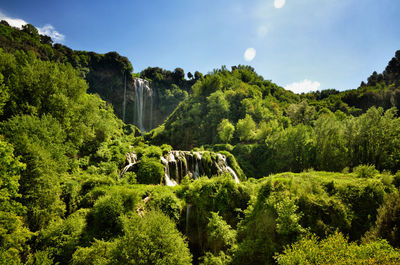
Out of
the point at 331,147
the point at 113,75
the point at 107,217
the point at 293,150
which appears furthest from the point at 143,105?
the point at 331,147

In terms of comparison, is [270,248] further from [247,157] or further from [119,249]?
[247,157]

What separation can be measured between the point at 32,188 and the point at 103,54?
71.8 metres

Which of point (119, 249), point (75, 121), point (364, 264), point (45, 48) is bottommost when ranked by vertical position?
point (119, 249)

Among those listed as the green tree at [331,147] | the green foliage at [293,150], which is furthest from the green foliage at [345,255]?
the green foliage at [293,150]

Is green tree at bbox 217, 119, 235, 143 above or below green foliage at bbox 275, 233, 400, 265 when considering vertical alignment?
above

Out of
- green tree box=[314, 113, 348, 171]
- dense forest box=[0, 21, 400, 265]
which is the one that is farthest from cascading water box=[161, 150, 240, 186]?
green tree box=[314, 113, 348, 171]

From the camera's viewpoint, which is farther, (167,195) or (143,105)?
(143,105)

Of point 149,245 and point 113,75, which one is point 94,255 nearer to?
point 149,245

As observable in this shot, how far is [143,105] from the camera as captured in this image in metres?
74.9

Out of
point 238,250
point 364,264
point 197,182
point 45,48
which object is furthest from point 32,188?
point 45,48

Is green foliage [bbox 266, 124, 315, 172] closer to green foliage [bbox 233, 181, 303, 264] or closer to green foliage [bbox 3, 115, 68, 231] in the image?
green foliage [bbox 233, 181, 303, 264]

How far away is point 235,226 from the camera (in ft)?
53.5

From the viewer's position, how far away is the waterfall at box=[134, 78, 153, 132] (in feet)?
238

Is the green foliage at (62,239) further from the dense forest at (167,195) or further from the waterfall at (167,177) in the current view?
the waterfall at (167,177)
